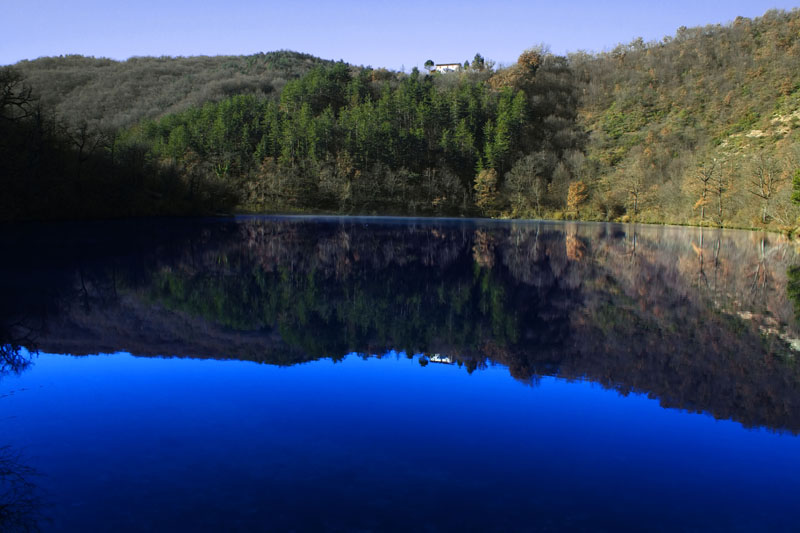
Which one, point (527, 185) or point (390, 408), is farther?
point (527, 185)

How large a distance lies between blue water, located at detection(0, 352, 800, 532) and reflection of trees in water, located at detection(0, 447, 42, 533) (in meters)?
0.07

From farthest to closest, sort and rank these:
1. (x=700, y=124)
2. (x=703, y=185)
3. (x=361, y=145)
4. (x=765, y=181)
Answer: (x=361, y=145) < (x=700, y=124) < (x=703, y=185) < (x=765, y=181)

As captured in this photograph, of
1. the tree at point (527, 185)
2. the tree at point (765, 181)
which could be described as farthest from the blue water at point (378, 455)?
the tree at point (527, 185)

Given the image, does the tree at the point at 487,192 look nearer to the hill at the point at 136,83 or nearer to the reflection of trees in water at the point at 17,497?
the hill at the point at 136,83

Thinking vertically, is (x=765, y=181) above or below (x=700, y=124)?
below

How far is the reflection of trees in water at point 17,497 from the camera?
3.09 meters

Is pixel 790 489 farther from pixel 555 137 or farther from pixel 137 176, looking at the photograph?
pixel 555 137

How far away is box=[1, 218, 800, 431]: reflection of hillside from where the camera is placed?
6.51 metres

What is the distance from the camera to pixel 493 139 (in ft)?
264

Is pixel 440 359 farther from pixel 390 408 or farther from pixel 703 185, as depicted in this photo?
pixel 703 185

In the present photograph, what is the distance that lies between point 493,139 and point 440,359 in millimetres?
77336

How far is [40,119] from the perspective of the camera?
103 ft

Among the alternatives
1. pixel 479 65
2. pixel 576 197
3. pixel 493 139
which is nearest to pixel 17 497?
pixel 576 197

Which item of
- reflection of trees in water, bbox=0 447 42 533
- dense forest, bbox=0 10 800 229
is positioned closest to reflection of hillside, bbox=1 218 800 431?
reflection of trees in water, bbox=0 447 42 533
